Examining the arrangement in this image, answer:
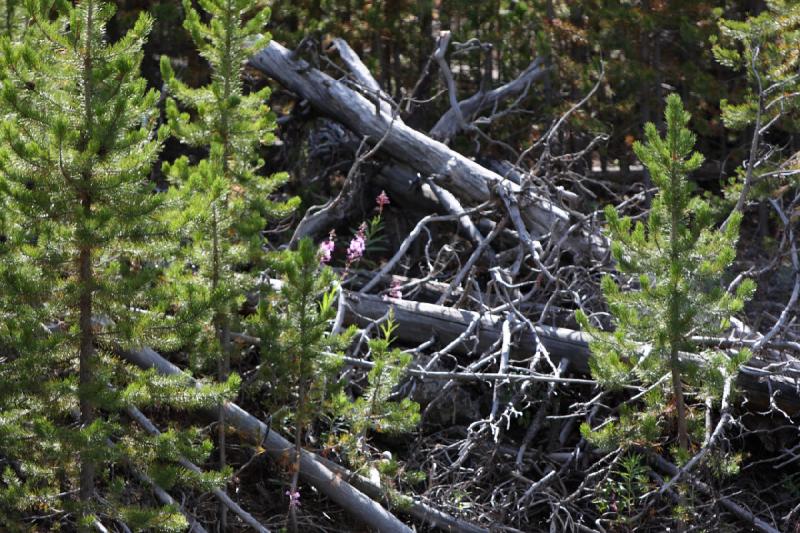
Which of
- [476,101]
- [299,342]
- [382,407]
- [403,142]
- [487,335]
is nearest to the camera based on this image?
[299,342]

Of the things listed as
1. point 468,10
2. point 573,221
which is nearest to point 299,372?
point 573,221

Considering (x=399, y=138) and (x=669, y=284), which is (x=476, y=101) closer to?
(x=399, y=138)

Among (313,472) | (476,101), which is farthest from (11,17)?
(476,101)

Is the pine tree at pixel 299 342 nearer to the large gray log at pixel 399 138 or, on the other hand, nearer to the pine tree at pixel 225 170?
the pine tree at pixel 225 170

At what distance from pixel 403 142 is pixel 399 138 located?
0.17 ft

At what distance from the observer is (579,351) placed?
6598 mm

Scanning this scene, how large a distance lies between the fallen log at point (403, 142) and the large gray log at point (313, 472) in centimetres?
→ 257

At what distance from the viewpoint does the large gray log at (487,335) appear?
6273 mm

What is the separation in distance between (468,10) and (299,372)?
5798mm

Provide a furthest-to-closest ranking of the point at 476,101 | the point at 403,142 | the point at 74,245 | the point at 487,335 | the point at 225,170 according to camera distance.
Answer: the point at 476,101 < the point at 403,142 < the point at 487,335 < the point at 225,170 < the point at 74,245

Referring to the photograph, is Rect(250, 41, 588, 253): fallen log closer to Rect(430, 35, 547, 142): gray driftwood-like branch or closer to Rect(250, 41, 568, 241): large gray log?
Rect(250, 41, 568, 241): large gray log

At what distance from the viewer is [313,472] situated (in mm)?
5711

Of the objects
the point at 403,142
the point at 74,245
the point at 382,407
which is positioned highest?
the point at 74,245

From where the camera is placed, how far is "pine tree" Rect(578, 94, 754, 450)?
17.2 ft
